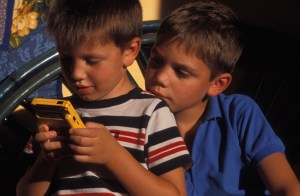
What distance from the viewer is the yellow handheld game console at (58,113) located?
0.77 meters

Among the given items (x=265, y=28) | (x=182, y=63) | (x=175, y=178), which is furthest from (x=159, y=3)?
(x=175, y=178)

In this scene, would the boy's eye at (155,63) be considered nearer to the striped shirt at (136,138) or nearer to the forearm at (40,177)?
the striped shirt at (136,138)

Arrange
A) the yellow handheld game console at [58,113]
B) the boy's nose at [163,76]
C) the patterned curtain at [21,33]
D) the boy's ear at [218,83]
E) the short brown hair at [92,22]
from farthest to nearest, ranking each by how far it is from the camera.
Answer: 1. the patterned curtain at [21,33]
2. the boy's ear at [218,83]
3. the boy's nose at [163,76]
4. the short brown hair at [92,22]
5. the yellow handheld game console at [58,113]

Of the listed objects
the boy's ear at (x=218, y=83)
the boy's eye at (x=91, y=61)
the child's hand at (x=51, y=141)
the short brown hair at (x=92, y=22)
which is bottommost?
the boy's ear at (x=218, y=83)

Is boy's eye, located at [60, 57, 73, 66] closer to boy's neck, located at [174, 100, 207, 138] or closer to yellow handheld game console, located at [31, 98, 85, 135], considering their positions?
yellow handheld game console, located at [31, 98, 85, 135]

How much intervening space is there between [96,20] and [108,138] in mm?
227

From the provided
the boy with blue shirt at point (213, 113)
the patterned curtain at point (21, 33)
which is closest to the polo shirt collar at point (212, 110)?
the boy with blue shirt at point (213, 113)

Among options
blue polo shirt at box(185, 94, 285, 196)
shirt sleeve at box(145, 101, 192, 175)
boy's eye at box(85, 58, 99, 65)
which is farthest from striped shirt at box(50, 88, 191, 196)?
blue polo shirt at box(185, 94, 285, 196)

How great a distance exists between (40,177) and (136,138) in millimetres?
229

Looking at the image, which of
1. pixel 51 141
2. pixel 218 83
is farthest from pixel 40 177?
pixel 218 83

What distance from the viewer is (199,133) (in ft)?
3.79

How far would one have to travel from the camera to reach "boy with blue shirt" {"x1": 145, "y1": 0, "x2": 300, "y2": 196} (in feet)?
3.57

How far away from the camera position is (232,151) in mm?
1113

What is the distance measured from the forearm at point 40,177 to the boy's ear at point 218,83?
1.49 feet
